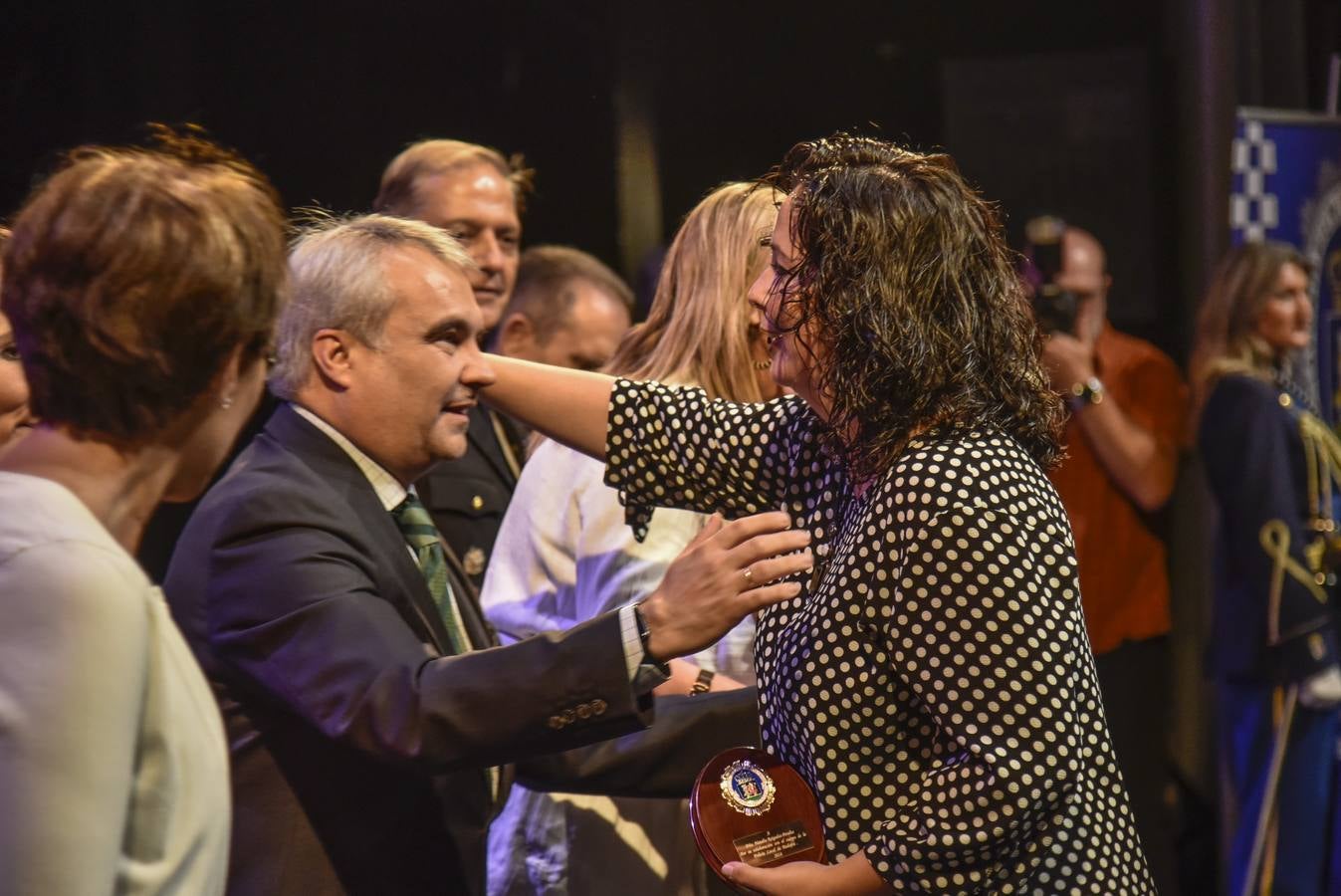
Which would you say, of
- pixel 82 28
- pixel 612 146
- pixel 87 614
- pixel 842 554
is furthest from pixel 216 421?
pixel 612 146

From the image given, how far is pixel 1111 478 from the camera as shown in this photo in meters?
4.14

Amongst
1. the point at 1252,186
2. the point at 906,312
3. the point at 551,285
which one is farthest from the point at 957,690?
the point at 1252,186

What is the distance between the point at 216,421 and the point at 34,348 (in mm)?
164

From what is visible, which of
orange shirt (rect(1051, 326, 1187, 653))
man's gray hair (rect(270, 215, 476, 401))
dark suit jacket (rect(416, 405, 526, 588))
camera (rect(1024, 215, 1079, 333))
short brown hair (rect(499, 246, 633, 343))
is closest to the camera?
man's gray hair (rect(270, 215, 476, 401))

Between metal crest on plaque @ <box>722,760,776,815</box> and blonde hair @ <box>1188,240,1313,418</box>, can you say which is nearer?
metal crest on plaque @ <box>722,760,776,815</box>

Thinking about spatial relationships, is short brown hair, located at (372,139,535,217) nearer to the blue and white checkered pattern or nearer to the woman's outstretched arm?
the woman's outstretched arm

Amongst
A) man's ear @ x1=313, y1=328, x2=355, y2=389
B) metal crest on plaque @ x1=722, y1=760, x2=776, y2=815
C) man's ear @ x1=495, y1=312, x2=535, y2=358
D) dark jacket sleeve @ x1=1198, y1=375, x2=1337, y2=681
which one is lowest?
dark jacket sleeve @ x1=1198, y1=375, x2=1337, y2=681

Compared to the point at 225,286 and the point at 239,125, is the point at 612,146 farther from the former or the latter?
the point at 225,286

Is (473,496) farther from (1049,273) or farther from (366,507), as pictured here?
(1049,273)

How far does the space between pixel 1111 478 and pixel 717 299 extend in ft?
6.71

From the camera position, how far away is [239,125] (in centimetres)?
Result: 304

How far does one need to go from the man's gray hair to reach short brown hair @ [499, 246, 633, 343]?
4.73 feet

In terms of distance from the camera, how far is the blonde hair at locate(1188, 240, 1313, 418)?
4.40m

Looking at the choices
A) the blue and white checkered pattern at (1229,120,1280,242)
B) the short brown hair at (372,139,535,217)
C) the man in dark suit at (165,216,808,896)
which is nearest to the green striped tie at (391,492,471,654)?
the man in dark suit at (165,216,808,896)
